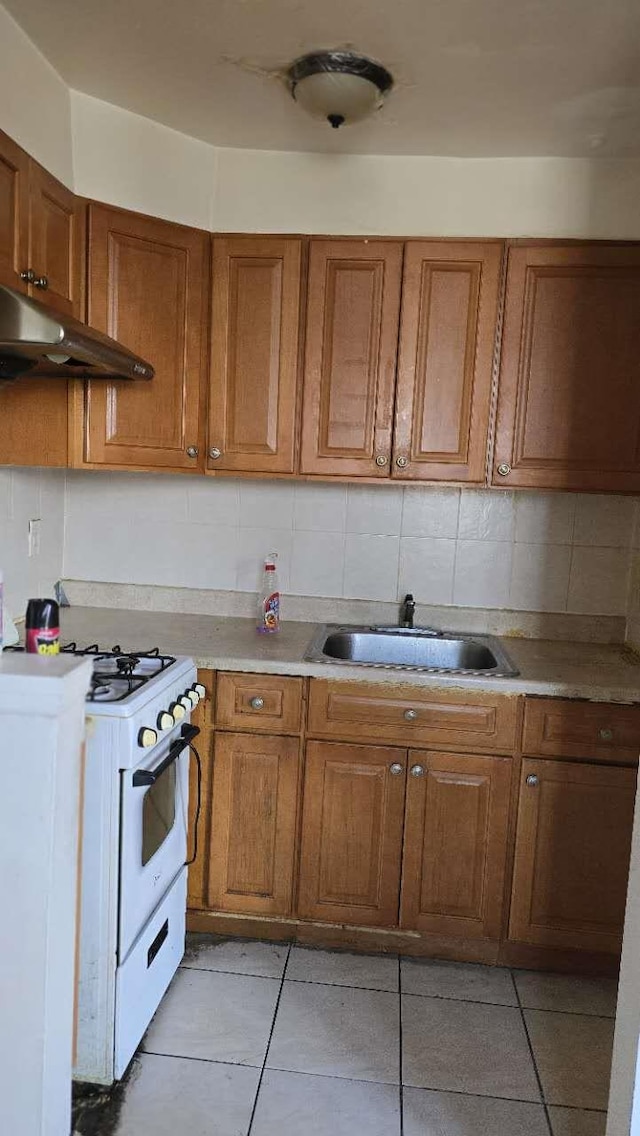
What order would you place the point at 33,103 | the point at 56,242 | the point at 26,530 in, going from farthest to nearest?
the point at 26,530, the point at 56,242, the point at 33,103

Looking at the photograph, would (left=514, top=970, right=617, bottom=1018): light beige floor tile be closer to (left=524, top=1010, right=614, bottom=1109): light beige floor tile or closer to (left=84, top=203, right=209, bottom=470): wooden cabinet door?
(left=524, top=1010, right=614, bottom=1109): light beige floor tile

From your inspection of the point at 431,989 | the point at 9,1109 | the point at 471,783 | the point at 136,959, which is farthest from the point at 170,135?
the point at 431,989

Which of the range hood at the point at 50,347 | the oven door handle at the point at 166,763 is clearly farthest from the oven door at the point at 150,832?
the range hood at the point at 50,347

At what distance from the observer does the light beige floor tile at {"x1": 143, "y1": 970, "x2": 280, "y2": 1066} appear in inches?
71.6

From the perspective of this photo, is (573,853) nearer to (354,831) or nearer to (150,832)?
(354,831)

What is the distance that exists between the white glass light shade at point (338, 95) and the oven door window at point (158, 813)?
174cm

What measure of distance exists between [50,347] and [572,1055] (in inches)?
83.5

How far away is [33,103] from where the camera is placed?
6.30 feet

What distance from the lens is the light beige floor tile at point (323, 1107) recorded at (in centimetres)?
160

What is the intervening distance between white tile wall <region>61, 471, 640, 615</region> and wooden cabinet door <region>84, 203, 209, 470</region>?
0.36 metres

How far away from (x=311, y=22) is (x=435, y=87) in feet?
1.30

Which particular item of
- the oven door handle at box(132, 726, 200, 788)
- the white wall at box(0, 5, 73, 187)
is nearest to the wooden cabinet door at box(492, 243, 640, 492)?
the oven door handle at box(132, 726, 200, 788)

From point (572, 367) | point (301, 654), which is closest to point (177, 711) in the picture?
point (301, 654)

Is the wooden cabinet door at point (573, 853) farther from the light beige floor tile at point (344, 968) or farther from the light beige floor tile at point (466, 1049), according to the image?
the light beige floor tile at point (344, 968)
